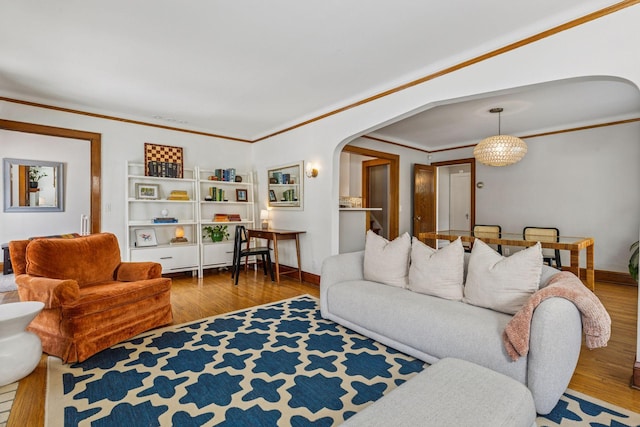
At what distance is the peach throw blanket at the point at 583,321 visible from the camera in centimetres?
164

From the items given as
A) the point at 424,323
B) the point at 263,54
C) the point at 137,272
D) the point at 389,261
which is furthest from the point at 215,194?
the point at 424,323

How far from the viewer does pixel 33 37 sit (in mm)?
2613

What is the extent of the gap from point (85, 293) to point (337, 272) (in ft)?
6.90

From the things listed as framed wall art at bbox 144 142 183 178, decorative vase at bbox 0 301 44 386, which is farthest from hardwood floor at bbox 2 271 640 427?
framed wall art at bbox 144 142 183 178

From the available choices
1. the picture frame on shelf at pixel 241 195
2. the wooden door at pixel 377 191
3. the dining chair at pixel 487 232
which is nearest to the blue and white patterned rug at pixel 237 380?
the dining chair at pixel 487 232

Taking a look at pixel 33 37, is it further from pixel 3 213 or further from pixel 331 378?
pixel 3 213

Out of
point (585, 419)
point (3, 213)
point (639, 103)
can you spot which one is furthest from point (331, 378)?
point (3, 213)

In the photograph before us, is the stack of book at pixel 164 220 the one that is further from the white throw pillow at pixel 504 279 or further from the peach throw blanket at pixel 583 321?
the peach throw blanket at pixel 583 321

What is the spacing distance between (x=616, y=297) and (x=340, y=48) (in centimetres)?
454

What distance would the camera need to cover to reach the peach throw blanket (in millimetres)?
1641

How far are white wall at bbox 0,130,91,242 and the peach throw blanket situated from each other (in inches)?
252

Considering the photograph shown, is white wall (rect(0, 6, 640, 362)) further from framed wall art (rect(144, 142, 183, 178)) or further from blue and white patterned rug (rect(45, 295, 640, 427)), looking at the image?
blue and white patterned rug (rect(45, 295, 640, 427))

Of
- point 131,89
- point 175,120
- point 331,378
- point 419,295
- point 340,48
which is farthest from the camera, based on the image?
point 175,120

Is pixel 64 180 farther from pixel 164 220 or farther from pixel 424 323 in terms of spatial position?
pixel 424 323
